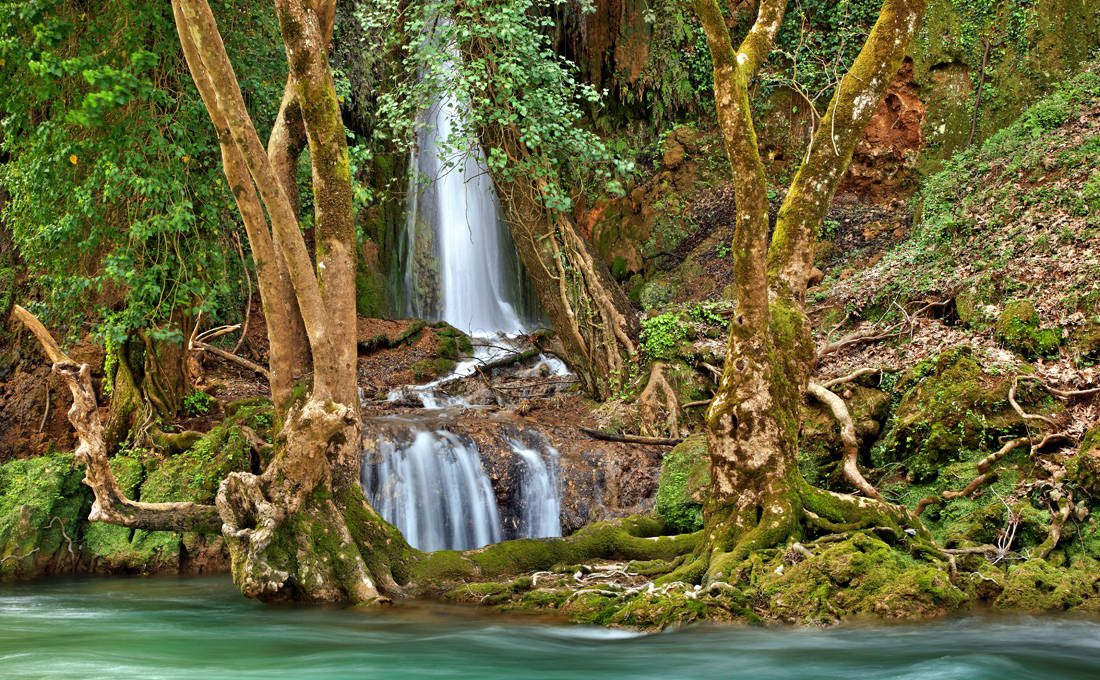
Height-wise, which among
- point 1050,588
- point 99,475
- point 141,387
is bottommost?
point 1050,588

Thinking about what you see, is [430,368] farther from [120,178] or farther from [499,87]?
[120,178]

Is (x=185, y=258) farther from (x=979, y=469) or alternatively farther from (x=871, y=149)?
(x=871, y=149)

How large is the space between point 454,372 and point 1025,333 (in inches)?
371

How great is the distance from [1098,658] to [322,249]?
22.2ft

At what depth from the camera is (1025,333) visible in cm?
956

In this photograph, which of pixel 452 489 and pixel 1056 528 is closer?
pixel 1056 528

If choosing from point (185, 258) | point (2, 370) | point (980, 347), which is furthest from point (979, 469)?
point (2, 370)

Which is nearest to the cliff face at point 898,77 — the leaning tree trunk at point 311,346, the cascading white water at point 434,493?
the cascading white water at point 434,493

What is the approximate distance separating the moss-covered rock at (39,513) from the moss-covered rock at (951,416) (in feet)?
31.2

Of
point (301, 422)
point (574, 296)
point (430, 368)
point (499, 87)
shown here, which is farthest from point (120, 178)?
point (430, 368)

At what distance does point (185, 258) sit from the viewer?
1034cm

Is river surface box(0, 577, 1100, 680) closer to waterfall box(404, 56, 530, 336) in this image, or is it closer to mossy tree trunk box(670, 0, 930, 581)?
mossy tree trunk box(670, 0, 930, 581)

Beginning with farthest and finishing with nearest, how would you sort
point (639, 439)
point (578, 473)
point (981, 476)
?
point (639, 439), point (578, 473), point (981, 476)

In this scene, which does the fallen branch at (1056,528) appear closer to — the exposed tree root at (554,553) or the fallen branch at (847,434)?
the fallen branch at (847,434)
